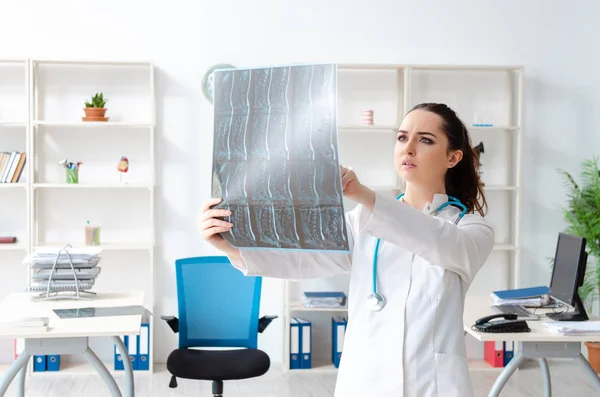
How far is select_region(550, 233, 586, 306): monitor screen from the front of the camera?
3277 mm

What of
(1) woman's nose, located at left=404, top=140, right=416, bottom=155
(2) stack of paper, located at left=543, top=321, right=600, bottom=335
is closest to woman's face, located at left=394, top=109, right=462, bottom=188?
(1) woman's nose, located at left=404, top=140, right=416, bottom=155

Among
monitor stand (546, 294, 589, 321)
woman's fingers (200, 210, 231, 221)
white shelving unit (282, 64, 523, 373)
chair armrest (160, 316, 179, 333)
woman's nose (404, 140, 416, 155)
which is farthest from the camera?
white shelving unit (282, 64, 523, 373)

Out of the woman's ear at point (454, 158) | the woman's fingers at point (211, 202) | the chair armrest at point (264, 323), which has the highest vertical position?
the woman's ear at point (454, 158)

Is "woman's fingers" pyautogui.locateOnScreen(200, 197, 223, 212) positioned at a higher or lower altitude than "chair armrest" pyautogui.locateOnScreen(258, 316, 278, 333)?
higher

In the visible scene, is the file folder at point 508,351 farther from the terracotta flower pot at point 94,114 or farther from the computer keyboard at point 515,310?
the terracotta flower pot at point 94,114

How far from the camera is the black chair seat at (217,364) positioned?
3236 mm

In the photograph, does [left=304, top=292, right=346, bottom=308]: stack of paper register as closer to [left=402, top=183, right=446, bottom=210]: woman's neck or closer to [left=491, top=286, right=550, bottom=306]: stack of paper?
[left=491, top=286, right=550, bottom=306]: stack of paper

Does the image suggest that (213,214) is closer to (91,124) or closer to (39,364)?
(91,124)

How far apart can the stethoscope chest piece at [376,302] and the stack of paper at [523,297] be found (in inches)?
77.9

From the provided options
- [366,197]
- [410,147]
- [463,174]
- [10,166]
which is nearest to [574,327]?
[463,174]

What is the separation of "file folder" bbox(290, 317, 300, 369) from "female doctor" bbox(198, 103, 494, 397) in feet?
10.1

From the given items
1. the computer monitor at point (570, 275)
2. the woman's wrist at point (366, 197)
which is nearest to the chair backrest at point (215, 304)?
the computer monitor at point (570, 275)

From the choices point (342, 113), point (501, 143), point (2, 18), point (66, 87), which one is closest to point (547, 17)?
point (501, 143)

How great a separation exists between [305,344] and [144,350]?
1.07m
